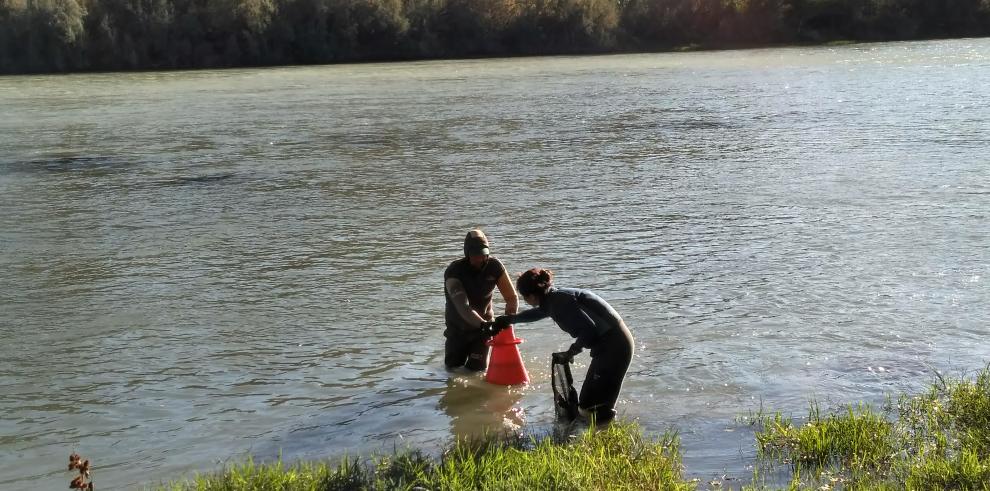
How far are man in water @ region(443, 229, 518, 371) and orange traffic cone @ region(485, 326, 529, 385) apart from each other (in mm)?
156

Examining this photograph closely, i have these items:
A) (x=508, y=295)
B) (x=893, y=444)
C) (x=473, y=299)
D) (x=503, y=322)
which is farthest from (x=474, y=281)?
(x=893, y=444)

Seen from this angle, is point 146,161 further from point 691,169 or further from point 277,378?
point 277,378

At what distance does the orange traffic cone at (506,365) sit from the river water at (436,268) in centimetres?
8

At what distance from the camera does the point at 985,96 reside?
94.9 feet

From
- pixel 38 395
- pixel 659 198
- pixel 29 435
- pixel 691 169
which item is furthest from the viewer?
pixel 691 169

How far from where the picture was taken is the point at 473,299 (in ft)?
26.8

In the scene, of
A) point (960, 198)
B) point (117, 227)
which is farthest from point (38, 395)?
point (960, 198)

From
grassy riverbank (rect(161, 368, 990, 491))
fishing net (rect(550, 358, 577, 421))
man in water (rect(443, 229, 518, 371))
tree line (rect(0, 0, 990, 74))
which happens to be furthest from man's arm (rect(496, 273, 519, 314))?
tree line (rect(0, 0, 990, 74))

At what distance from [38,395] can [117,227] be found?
7295 millimetres

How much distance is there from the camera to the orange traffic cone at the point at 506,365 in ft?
26.1

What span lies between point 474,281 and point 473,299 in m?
0.15

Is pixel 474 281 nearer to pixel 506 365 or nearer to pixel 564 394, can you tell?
pixel 506 365

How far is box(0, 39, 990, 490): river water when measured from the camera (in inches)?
300

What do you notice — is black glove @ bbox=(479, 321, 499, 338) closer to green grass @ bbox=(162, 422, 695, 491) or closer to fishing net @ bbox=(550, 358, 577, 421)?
fishing net @ bbox=(550, 358, 577, 421)
